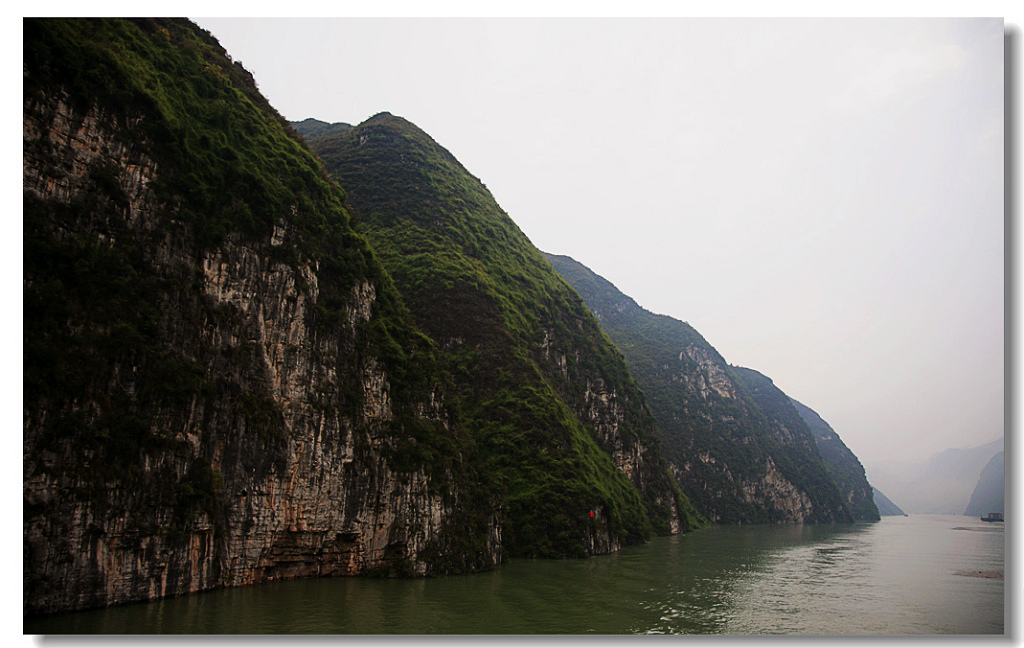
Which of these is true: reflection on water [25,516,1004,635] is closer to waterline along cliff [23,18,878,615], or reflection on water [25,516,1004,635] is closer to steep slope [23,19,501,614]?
steep slope [23,19,501,614]

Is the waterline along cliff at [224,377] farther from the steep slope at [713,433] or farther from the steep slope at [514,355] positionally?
the steep slope at [713,433]

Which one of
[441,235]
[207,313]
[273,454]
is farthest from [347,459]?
[441,235]

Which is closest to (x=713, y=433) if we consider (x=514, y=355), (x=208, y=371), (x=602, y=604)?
(x=514, y=355)

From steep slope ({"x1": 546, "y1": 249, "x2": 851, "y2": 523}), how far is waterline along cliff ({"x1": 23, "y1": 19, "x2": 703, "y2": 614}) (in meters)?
68.9

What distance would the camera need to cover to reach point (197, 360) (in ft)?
78.5

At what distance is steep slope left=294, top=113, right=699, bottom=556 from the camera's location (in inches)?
1799

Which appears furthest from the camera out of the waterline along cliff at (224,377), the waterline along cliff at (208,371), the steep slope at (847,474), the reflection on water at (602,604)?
the steep slope at (847,474)

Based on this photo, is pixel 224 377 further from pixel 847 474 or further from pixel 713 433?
pixel 847 474

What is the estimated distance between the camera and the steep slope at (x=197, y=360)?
62.3 ft

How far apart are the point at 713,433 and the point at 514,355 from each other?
76156mm

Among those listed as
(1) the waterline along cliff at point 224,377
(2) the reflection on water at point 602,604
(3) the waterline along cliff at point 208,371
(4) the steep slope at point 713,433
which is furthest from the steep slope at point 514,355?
(4) the steep slope at point 713,433

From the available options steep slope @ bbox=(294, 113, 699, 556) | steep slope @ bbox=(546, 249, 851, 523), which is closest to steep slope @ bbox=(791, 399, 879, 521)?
steep slope @ bbox=(546, 249, 851, 523)

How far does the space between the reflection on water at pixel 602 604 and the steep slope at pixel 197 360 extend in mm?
1996

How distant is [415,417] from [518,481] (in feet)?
49.7
